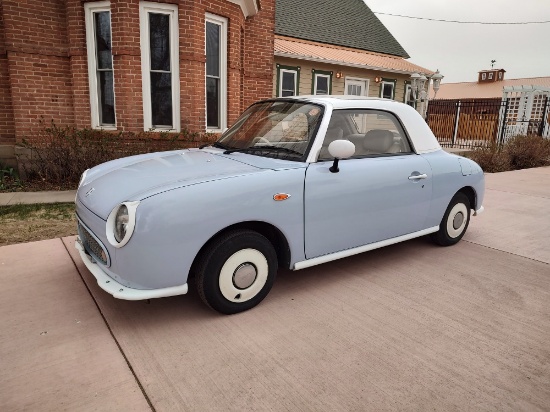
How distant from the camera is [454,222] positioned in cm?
437

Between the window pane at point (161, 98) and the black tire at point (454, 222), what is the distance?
5638 millimetres

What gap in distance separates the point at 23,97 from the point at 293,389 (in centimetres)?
768

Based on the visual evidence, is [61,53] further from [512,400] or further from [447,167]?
[512,400]

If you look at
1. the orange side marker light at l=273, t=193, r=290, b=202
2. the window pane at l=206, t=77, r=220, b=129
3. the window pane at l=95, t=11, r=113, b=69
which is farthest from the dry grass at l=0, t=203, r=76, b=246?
the window pane at l=206, t=77, r=220, b=129

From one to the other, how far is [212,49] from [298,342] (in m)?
7.19

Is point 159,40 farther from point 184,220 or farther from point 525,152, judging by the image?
point 525,152

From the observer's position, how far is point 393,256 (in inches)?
161

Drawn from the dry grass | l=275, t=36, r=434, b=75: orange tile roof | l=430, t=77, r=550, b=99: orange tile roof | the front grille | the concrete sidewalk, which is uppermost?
l=430, t=77, r=550, b=99: orange tile roof

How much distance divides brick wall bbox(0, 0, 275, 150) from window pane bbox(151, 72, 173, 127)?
0.91ft

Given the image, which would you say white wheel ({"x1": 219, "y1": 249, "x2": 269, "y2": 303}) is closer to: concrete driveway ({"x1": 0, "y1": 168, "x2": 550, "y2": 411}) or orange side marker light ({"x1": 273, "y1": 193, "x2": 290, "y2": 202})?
concrete driveway ({"x1": 0, "y1": 168, "x2": 550, "y2": 411})

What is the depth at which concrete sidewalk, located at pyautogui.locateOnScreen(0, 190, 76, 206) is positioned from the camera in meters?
5.89

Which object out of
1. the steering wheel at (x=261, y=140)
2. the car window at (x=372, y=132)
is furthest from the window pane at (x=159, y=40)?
the car window at (x=372, y=132)

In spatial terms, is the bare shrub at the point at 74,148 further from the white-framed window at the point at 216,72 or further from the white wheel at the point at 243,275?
the white wheel at the point at 243,275

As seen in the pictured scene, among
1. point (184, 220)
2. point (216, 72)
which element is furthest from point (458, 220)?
point (216, 72)
